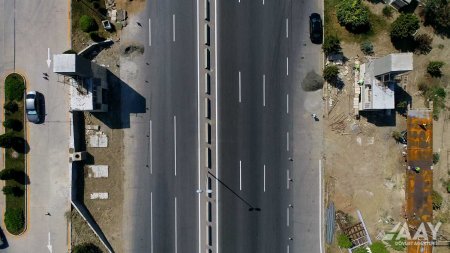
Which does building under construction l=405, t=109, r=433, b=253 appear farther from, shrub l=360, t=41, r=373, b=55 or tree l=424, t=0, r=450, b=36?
tree l=424, t=0, r=450, b=36

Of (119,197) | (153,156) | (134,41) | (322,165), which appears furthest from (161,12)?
(322,165)

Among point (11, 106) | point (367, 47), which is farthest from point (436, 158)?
point (11, 106)

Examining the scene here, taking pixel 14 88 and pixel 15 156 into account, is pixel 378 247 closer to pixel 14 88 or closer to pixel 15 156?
pixel 15 156

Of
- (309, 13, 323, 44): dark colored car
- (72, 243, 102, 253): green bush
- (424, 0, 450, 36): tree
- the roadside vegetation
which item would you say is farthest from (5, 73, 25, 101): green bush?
(424, 0, 450, 36): tree

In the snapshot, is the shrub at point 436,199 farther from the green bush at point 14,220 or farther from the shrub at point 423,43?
the green bush at point 14,220

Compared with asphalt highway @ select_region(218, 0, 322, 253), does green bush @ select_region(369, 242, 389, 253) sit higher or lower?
lower

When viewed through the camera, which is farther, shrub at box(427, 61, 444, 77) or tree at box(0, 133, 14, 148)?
shrub at box(427, 61, 444, 77)

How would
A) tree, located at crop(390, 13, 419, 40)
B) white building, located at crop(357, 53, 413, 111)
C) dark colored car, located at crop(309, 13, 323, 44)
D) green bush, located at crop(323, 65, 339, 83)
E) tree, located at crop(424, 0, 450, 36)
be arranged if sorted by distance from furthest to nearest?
dark colored car, located at crop(309, 13, 323, 44), green bush, located at crop(323, 65, 339, 83), tree, located at crop(424, 0, 450, 36), tree, located at crop(390, 13, 419, 40), white building, located at crop(357, 53, 413, 111)
